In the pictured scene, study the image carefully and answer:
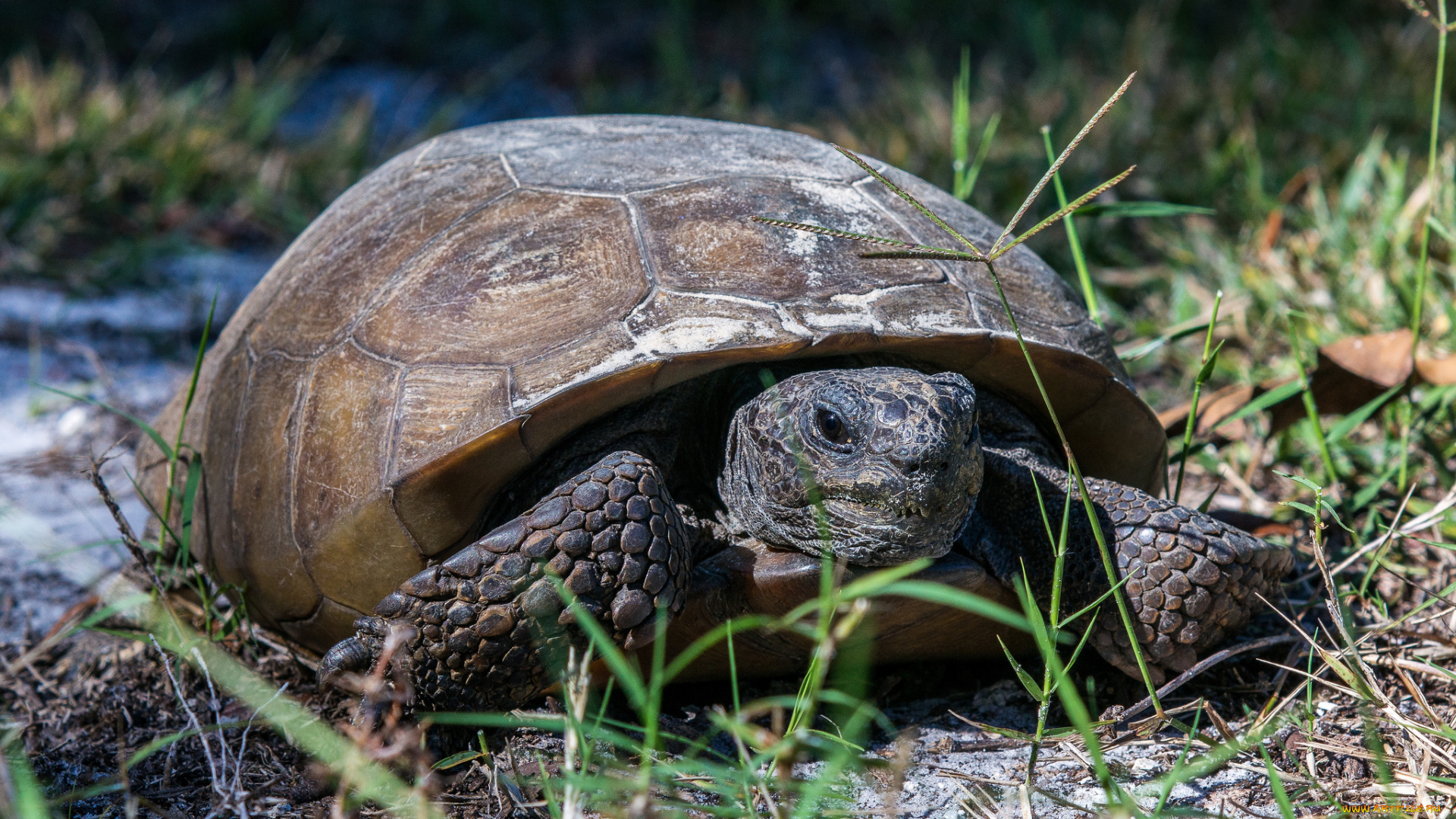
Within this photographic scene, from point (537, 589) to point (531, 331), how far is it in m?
0.50

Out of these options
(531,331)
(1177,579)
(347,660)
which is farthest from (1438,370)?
(347,660)

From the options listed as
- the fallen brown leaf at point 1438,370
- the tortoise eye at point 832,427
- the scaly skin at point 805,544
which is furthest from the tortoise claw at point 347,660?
the fallen brown leaf at point 1438,370

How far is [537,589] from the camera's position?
1.78m

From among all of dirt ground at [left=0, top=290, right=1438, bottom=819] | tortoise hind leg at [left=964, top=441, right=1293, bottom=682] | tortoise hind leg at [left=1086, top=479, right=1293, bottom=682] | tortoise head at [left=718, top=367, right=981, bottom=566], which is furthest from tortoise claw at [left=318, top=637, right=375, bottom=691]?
tortoise hind leg at [left=1086, top=479, right=1293, bottom=682]

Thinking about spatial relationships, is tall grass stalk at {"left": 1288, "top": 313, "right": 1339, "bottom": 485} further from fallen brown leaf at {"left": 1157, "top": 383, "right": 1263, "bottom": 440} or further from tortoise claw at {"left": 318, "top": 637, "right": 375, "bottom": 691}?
tortoise claw at {"left": 318, "top": 637, "right": 375, "bottom": 691}

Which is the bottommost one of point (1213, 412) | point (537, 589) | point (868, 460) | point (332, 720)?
point (332, 720)

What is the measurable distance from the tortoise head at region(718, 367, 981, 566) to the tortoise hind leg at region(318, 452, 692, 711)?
0.23 meters

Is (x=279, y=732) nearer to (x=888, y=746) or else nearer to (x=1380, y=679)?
(x=888, y=746)

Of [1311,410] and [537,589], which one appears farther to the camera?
[1311,410]

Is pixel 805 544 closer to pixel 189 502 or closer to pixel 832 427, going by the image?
pixel 832 427

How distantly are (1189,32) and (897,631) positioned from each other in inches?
269

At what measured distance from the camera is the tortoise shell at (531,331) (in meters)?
1.94

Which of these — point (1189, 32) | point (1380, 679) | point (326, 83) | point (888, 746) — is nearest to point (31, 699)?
point (888, 746)

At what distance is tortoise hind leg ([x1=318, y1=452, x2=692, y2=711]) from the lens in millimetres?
1789
